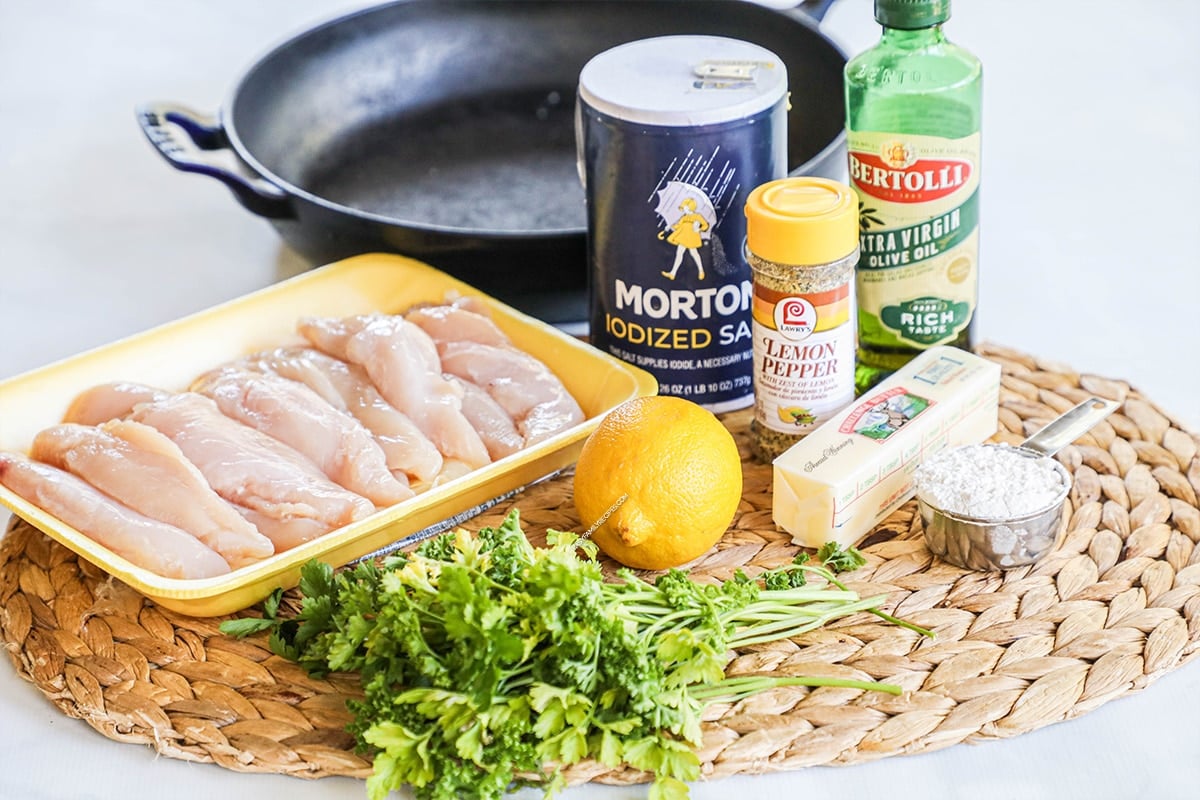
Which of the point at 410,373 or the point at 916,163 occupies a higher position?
the point at 916,163

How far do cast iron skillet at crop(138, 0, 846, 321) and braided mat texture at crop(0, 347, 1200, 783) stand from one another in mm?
535

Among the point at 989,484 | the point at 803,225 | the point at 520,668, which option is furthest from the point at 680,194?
the point at 520,668

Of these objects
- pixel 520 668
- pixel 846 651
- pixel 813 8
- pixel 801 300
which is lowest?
pixel 846 651

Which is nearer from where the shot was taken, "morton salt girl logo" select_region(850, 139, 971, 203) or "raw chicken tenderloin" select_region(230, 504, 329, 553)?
"raw chicken tenderloin" select_region(230, 504, 329, 553)

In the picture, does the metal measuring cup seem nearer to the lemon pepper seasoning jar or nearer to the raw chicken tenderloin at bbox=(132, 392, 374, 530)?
the lemon pepper seasoning jar

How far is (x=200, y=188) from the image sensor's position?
2273mm

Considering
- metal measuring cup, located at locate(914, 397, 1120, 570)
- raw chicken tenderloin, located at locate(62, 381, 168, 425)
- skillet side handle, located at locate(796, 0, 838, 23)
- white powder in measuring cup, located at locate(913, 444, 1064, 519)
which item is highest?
skillet side handle, located at locate(796, 0, 838, 23)

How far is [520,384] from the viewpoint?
1471 mm

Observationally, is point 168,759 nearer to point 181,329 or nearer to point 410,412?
point 410,412

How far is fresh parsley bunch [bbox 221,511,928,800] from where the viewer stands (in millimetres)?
1015

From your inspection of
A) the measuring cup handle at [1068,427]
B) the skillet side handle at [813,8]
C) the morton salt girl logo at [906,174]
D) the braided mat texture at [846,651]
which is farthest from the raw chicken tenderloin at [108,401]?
the skillet side handle at [813,8]

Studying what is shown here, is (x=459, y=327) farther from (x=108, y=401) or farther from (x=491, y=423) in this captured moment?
(x=108, y=401)

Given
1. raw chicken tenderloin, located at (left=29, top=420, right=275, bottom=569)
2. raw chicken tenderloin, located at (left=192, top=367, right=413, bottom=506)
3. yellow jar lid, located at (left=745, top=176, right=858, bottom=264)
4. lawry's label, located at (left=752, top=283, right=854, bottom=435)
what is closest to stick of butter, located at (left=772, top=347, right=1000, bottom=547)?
lawry's label, located at (left=752, top=283, right=854, bottom=435)

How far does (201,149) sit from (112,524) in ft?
2.37
